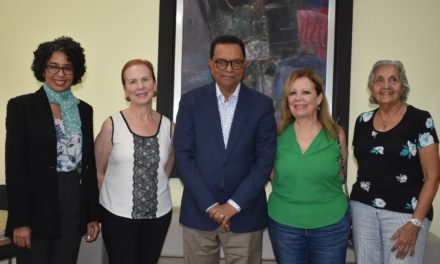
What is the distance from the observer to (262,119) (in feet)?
6.78

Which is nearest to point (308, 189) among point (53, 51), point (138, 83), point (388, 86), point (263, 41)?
point (388, 86)

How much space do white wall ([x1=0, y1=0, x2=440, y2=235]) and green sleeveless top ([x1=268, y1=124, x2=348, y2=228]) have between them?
1.32 metres

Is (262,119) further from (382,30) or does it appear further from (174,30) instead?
(382,30)

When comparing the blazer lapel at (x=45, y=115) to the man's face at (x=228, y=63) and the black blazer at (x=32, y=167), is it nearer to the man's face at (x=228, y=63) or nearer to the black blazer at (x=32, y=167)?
the black blazer at (x=32, y=167)

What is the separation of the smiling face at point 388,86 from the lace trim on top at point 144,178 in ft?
3.97

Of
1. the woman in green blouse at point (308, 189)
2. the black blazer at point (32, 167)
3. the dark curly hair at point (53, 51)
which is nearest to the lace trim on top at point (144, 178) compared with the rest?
the black blazer at point (32, 167)

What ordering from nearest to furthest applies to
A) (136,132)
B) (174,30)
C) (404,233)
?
(404,233) → (136,132) → (174,30)

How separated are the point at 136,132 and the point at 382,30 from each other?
7.34ft

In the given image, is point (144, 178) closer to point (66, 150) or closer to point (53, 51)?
point (66, 150)

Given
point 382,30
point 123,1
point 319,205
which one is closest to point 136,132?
A: point 319,205

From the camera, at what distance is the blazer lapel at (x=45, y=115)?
1825 mm

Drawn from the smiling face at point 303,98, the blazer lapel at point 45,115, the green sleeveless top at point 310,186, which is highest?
the smiling face at point 303,98

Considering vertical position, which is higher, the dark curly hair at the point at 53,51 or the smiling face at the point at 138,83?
the dark curly hair at the point at 53,51

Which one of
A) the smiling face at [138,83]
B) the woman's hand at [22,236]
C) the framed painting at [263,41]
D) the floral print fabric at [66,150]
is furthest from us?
the framed painting at [263,41]
